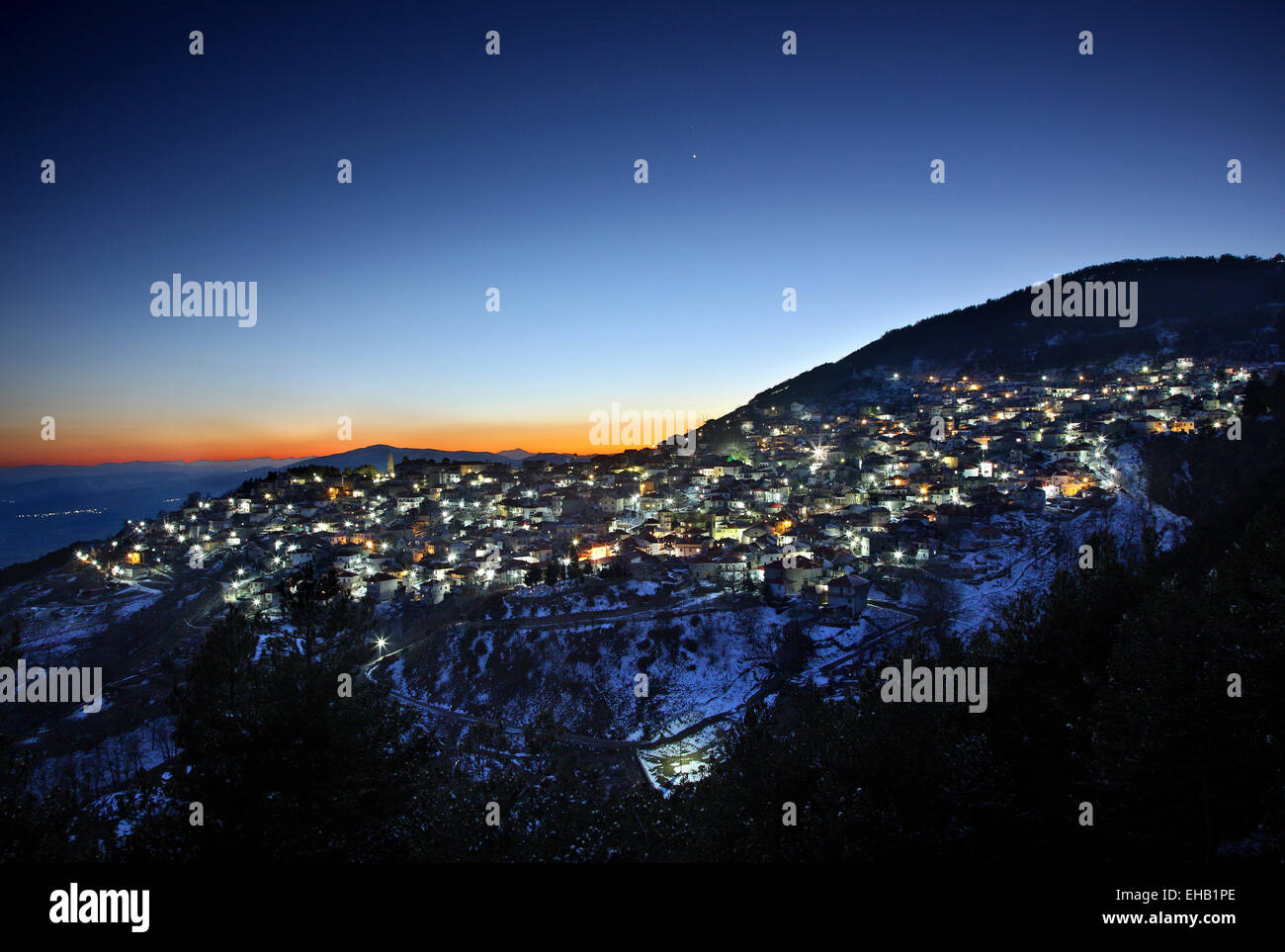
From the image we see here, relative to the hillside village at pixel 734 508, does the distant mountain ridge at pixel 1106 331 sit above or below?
above

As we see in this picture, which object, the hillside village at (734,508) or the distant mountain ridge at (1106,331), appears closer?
the hillside village at (734,508)

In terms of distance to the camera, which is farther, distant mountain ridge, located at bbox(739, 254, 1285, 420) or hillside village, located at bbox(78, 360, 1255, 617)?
distant mountain ridge, located at bbox(739, 254, 1285, 420)

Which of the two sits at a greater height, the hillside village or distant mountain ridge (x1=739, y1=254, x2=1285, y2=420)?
distant mountain ridge (x1=739, y1=254, x2=1285, y2=420)

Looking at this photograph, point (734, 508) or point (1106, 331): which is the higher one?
point (1106, 331)
